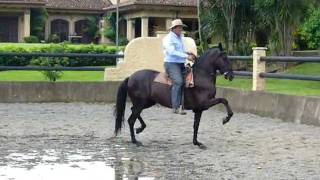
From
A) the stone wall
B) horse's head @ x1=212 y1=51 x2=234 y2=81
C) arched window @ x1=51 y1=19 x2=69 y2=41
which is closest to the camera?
horse's head @ x1=212 y1=51 x2=234 y2=81

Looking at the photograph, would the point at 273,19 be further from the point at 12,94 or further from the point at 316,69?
the point at 12,94

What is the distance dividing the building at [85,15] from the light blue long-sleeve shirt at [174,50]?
36.9 m

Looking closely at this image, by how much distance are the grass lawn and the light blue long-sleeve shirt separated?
19.6 feet

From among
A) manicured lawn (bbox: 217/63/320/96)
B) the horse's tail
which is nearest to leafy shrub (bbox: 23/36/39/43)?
manicured lawn (bbox: 217/63/320/96)

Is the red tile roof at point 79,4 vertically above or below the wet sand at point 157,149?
above

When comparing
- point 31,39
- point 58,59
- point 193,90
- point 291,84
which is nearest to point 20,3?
point 31,39

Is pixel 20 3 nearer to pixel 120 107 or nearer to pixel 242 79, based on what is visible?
pixel 242 79

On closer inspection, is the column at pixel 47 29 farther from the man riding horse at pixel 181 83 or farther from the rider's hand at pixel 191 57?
the rider's hand at pixel 191 57

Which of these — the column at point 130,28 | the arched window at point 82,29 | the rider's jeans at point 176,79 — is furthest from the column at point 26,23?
the rider's jeans at point 176,79

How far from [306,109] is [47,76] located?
27.9 ft

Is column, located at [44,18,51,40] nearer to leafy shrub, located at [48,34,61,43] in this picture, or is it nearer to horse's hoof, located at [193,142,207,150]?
leafy shrub, located at [48,34,61,43]

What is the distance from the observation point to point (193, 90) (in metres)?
10.9

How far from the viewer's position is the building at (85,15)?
159 ft

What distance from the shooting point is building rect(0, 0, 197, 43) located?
48.3 meters
